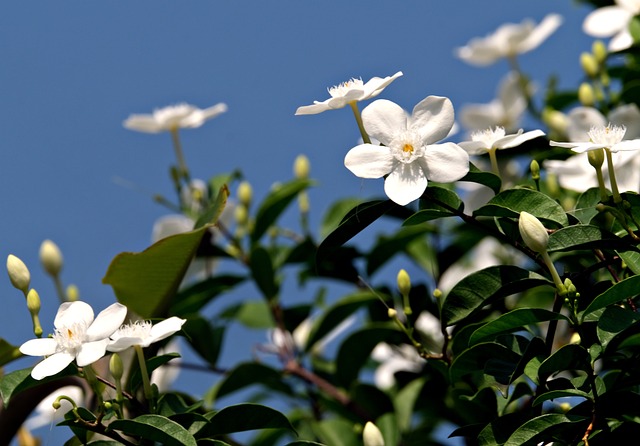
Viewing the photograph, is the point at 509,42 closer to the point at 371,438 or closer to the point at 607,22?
the point at 607,22

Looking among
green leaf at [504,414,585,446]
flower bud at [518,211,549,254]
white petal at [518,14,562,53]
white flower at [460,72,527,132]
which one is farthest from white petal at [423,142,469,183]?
white petal at [518,14,562,53]

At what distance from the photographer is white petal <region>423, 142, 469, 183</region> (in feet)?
4.57

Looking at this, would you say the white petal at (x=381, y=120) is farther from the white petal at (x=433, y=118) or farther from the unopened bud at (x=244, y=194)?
the unopened bud at (x=244, y=194)

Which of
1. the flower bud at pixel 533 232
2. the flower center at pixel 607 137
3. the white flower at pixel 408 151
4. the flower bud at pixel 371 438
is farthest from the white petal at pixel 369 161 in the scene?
the flower bud at pixel 371 438

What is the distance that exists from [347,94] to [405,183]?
169mm

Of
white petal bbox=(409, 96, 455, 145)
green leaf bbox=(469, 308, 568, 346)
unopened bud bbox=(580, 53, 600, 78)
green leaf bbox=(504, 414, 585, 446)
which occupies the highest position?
unopened bud bbox=(580, 53, 600, 78)

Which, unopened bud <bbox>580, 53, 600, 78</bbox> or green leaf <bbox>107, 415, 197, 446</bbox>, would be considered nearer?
green leaf <bbox>107, 415, 197, 446</bbox>

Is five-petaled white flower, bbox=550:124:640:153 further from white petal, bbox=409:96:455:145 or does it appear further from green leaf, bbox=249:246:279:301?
green leaf, bbox=249:246:279:301

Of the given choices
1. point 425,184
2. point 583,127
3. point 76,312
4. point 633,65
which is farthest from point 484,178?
point 633,65

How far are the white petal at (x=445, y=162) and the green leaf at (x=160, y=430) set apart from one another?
48 centimetres

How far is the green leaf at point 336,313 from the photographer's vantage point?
2.38 metres

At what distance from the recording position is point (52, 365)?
1398mm

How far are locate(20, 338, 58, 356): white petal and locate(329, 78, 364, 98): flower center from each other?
0.54 m

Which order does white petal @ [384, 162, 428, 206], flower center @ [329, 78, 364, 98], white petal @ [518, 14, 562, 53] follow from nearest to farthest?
white petal @ [384, 162, 428, 206]
flower center @ [329, 78, 364, 98]
white petal @ [518, 14, 562, 53]
